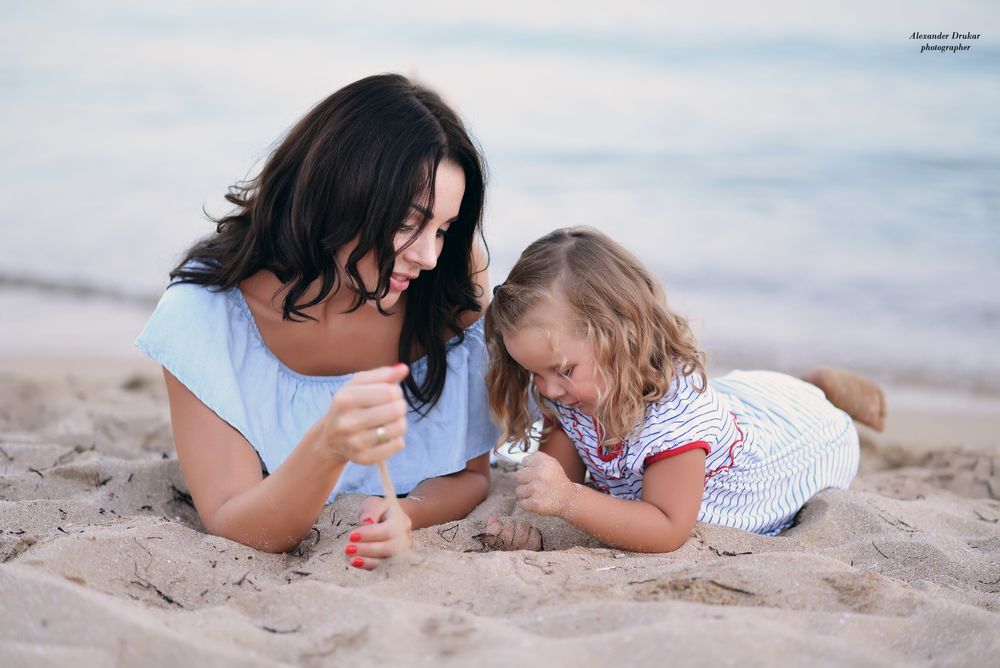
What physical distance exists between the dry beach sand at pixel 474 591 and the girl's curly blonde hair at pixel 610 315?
16.0 inches

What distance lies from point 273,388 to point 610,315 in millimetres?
1034

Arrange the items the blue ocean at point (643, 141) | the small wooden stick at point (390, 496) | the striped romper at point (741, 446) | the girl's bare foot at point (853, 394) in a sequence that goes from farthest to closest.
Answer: the blue ocean at point (643, 141) → the girl's bare foot at point (853, 394) → the striped romper at point (741, 446) → the small wooden stick at point (390, 496)

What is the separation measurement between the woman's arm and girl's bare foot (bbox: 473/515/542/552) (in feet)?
1.40

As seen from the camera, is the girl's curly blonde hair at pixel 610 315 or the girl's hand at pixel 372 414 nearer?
the girl's hand at pixel 372 414

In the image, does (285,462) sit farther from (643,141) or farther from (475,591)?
(643,141)

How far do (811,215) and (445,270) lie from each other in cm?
545

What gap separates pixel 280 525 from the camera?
2.30 m

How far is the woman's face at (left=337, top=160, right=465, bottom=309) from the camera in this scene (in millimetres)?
2451

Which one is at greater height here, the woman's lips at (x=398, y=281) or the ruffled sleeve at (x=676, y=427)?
the woman's lips at (x=398, y=281)

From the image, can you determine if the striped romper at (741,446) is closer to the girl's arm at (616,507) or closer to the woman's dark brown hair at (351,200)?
the girl's arm at (616,507)

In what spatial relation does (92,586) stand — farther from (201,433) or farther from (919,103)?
(919,103)

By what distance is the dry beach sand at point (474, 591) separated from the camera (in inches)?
63.4

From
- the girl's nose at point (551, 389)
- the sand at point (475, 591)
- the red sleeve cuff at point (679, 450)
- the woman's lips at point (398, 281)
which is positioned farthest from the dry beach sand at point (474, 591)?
the woman's lips at point (398, 281)

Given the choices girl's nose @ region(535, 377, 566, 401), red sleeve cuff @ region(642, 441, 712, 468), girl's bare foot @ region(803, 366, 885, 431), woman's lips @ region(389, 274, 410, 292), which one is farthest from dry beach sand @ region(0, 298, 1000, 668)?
woman's lips @ region(389, 274, 410, 292)
